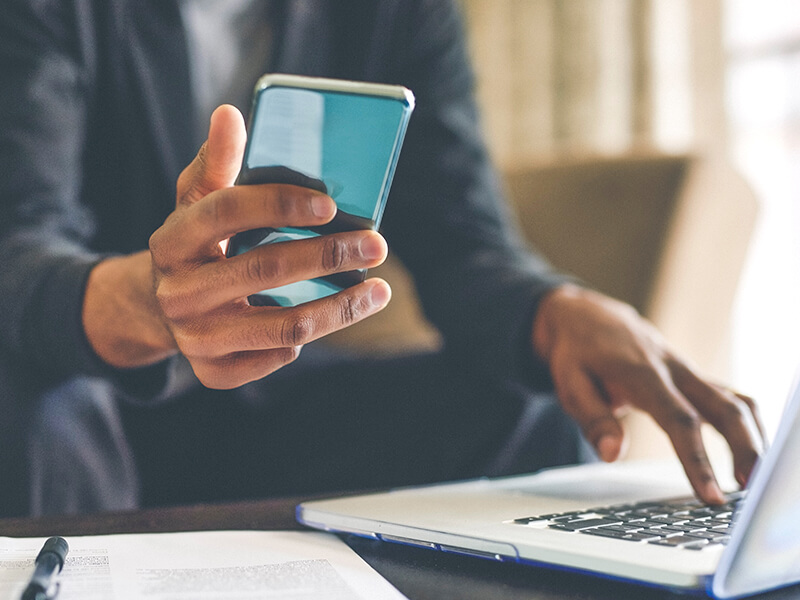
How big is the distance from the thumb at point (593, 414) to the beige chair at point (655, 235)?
0.49 metres

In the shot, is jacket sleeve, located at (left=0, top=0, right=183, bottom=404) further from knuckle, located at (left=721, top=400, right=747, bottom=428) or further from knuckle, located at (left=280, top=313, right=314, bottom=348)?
knuckle, located at (left=721, top=400, right=747, bottom=428)

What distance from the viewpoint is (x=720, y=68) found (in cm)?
241

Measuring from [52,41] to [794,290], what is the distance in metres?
2.23

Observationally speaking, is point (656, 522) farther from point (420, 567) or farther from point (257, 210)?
point (257, 210)

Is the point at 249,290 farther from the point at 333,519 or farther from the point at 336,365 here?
the point at 336,365

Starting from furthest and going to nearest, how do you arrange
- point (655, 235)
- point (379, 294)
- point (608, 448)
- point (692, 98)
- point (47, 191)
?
point (692, 98) < point (655, 235) < point (47, 191) < point (608, 448) < point (379, 294)

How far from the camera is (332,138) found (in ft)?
1.19

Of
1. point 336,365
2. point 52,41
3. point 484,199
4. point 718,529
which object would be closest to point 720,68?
point 484,199

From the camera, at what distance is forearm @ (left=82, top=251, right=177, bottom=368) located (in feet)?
1.57

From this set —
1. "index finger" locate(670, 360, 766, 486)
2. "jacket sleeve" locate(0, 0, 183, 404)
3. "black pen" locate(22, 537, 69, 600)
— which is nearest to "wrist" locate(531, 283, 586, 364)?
"index finger" locate(670, 360, 766, 486)

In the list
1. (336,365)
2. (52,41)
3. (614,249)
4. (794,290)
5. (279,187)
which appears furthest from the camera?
(794,290)

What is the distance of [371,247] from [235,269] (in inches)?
2.8

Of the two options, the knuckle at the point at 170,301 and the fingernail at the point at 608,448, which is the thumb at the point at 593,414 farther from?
the knuckle at the point at 170,301

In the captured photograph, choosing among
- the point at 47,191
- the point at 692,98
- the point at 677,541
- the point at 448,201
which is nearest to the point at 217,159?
the point at 677,541
